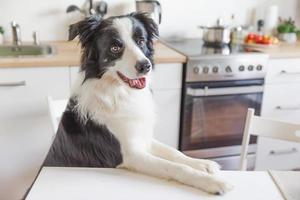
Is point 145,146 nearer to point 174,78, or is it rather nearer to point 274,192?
point 274,192

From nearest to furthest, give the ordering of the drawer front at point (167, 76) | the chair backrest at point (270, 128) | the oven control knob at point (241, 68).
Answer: the chair backrest at point (270, 128), the drawer front at point (167, 76), the oven control knob at point (241, 68)

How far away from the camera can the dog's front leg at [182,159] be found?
1155 millimetres

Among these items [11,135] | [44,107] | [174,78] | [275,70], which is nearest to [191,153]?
[174,78]

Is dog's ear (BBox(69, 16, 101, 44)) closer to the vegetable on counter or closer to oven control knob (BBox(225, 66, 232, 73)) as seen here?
oven control knob (BBox(225, 66, 232, 73))

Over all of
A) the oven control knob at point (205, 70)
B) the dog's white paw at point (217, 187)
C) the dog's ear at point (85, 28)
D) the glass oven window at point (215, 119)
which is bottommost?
the glass oven window at point (215, 119)

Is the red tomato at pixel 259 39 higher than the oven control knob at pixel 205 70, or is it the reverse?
the red tomato at pixel 259 39

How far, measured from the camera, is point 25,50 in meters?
2.45

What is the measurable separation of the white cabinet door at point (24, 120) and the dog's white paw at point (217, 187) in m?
1.28

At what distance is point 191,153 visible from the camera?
2.45m

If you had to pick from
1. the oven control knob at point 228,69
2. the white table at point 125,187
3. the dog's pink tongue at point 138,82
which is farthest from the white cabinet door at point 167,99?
the white table at point 125,187

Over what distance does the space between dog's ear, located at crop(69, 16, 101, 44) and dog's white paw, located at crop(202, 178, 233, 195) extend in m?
0.64

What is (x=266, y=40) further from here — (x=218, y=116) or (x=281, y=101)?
(x=218, y=116)

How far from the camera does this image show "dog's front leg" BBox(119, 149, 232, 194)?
105cm

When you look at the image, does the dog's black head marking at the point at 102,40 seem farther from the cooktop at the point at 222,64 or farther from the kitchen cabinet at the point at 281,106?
the kitchen cabinet at the point at 281,106
